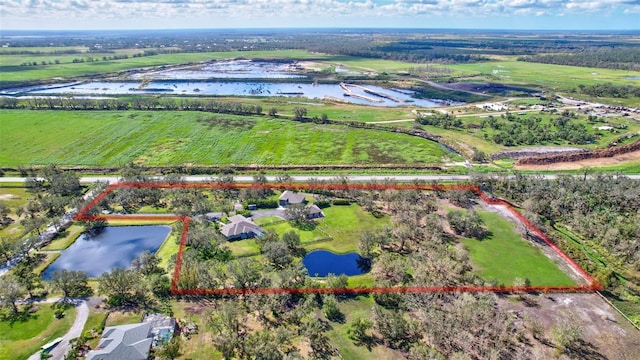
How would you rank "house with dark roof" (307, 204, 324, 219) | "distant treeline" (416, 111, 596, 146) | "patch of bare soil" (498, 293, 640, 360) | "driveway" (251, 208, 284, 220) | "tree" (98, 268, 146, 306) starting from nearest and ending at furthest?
"patch of bare soil" (498, 293, 640, 360)
"tree" (98, 268, 146, 306)
"house with dark roof" (307, 204, 324, 219)
"driveway" (251, 208, 284, 220)
"distant treeline" (416, 111, 596, 146)

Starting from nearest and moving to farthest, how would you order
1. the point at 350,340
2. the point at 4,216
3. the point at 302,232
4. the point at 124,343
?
the point at 124,343 < the point at 350,340 < the point at 302,232 < the point at 4,216

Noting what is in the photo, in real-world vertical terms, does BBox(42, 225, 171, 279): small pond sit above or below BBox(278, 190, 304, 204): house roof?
below

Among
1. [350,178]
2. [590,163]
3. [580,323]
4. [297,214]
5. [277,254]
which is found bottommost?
[580,323]

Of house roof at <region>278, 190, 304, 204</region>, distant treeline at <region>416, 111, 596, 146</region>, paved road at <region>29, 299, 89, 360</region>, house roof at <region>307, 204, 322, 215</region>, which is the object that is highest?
distant treeline at <region>416, 111, 596, 146</region>

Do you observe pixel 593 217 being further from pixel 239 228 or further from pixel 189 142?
pixel 189 142

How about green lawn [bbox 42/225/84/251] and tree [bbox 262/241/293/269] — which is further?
green lawn [bbox 42/225/84/251]

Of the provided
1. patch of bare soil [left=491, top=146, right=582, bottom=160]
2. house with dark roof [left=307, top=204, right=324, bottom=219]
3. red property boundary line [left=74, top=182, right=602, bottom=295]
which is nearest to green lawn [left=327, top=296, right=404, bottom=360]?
red property boundary line [left=74, top=182, right=602, bottom=295]

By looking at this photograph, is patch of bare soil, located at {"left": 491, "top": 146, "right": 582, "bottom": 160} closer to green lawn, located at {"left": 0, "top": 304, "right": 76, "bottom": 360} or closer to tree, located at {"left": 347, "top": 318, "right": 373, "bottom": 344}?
tree, located at {"left": 347, "top": 318, "right": 373, "bottom": 344}

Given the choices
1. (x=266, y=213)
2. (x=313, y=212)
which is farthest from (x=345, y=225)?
(x=266, y=213)
